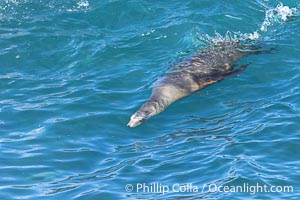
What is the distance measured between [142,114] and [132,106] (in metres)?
0.62

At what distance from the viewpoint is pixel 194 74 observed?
1216 cm

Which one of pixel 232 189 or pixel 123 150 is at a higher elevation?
pixel 123 150

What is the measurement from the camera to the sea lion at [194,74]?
438 inches

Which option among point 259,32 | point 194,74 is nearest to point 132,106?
point 194,74

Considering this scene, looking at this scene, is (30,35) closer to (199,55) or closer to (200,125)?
(199,55)

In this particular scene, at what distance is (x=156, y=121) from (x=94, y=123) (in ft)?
3.52

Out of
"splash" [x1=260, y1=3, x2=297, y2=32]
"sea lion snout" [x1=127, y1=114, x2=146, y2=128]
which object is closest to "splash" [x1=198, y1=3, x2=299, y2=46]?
"splash" [x1=260, y1=3, x2=297, y2=32]

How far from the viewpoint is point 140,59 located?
13.2 m

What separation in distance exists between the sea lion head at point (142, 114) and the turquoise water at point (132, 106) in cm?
11

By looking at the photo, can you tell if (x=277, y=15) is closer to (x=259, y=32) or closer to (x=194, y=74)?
(x=259, y=32)

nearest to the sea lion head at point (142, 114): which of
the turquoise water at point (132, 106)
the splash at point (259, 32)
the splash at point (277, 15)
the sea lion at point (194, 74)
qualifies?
the sea lion at point (194, 74)

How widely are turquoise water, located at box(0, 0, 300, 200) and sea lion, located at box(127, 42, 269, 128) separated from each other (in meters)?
0.18

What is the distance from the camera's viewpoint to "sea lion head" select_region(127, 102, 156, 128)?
10.6 metres

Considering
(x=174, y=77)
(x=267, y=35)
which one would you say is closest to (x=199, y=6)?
(x=267, y=35)
